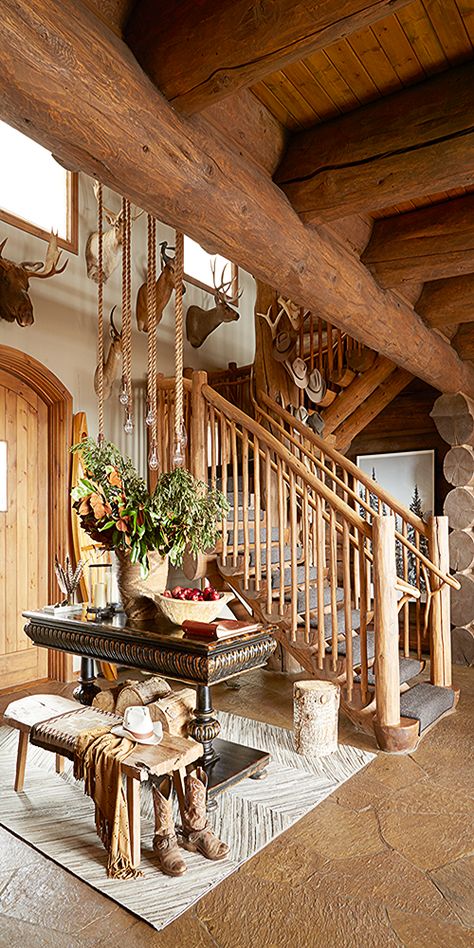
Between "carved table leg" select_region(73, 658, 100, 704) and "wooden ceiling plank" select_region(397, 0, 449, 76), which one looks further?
"carved table leg" select_region(73, 658, 100, 704)

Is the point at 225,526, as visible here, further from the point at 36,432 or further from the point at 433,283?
the point at 433,283

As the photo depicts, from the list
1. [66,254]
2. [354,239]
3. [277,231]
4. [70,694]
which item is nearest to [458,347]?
[354,239]

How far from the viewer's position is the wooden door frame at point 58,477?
5051 millimetres

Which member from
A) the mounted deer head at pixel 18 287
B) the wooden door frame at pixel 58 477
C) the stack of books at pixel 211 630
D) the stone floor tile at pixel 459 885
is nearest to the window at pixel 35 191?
the mounted deer head at pixel 18 287

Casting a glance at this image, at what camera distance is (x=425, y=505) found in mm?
6430

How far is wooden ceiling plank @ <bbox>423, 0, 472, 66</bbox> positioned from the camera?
197 cm

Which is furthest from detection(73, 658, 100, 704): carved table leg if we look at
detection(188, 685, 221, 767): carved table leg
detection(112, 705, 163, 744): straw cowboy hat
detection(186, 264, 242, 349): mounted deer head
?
detection(186, 264, 242, 349): mounted deer head

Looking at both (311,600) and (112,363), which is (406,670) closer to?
(311,600)

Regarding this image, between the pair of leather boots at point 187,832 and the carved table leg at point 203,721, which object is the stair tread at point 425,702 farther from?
the pair of leather boots at point 187,832

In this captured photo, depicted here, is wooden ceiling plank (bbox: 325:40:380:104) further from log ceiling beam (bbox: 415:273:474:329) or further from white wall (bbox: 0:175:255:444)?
white wall (bbox: 0:175:255:444)

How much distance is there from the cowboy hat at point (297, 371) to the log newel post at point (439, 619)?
176 cm

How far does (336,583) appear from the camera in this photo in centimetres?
417

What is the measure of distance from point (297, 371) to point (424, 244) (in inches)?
87.7

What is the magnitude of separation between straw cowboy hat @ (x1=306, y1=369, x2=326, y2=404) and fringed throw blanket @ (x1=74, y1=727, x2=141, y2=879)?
3.78 meters
